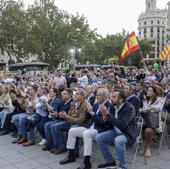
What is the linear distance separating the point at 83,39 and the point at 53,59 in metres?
4.39

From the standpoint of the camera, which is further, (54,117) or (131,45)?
(131,45)

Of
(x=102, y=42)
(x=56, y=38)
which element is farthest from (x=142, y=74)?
(x=102, y=42)

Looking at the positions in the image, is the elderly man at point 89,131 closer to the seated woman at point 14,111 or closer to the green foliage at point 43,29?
the seated woman at point 14,111

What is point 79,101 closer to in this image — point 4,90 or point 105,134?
point 105,134

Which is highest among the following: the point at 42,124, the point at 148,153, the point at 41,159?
the point at 42,124

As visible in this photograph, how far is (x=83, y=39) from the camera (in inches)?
1500

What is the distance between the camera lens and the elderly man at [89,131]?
5.65m

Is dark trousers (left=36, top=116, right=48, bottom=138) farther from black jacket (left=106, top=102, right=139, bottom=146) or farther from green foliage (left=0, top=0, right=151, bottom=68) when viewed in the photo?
green foliage (left=0, top=0, right=151, bottom=68)

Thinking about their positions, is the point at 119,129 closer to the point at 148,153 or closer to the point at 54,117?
the point at 148,153

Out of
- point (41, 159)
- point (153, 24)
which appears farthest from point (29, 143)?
point (153, 24)

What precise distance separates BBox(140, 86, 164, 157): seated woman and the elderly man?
2.87 ft

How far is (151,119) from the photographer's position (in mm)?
6234

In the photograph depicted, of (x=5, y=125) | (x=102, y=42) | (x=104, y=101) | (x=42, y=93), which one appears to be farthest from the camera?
(x=102, y=42)

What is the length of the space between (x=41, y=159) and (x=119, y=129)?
1.81 m
